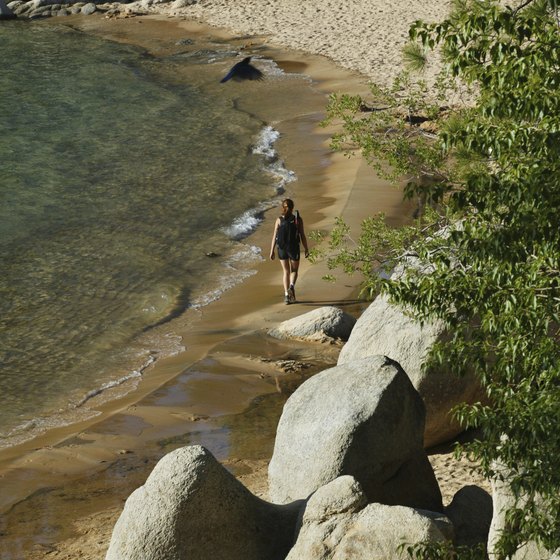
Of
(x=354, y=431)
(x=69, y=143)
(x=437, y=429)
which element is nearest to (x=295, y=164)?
(x=69, y=143)

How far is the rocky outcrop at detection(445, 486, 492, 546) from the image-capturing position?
30.2 ft

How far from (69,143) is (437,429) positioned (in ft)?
70.4

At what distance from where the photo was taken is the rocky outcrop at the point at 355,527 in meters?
8.06

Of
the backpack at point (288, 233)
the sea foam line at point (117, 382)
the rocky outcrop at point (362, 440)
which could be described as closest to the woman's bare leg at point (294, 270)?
the backpack at point (288, 233)

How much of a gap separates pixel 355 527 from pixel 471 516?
1.51 meters

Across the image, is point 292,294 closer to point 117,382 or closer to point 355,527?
point 117,382

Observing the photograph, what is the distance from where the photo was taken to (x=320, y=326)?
54.0 feet

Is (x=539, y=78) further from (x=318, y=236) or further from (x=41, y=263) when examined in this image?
(x=41, y=263)

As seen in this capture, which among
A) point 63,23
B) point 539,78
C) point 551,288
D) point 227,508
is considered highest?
point 539,78

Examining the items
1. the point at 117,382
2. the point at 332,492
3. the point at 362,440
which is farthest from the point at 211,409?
the point at 332,492

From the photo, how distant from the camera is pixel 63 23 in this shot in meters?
49.5

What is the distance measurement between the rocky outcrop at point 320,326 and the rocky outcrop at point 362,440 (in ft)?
19.7

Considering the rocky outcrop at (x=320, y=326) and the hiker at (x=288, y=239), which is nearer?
Result: the rocky outcrop at (x=320, y=326)

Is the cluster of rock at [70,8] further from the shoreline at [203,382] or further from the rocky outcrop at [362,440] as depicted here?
the rocky outcrop at [362,440]
